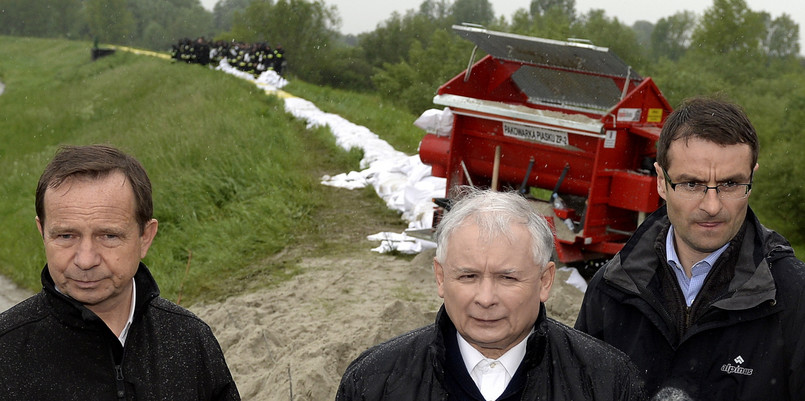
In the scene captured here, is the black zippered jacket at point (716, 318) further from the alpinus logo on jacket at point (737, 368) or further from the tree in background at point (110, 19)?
the tree in background at point (110, 19)

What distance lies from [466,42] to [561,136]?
40764mm

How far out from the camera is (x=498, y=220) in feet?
7.60

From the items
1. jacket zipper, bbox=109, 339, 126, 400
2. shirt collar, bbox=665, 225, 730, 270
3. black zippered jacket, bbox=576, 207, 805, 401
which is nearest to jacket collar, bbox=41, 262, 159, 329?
jacket zipper, bbox=109, 339, 126, 400

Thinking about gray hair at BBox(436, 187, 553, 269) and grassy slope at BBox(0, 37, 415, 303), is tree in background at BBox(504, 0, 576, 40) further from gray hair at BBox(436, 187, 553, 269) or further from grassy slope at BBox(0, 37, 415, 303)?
gray hair at BBox(436, 187, 553, 269)

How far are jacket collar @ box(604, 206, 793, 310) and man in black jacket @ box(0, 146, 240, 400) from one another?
1.36 m

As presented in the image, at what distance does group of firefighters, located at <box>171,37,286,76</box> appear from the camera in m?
32.1

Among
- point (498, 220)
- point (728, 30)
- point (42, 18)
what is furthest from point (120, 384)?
point (42, 18)

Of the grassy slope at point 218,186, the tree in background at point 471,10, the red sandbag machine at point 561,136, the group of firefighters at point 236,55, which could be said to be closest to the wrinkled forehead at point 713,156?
the grassy slope at point 218,186

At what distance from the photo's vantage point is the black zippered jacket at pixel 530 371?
2283mm

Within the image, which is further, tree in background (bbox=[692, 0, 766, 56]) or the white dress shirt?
tree in background (bbox=[692, 0, 766, 56])

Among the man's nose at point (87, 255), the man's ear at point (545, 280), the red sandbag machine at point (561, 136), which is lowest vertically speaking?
the red sandbag machine at point (561, 136)

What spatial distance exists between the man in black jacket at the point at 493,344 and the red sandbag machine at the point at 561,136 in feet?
15.9

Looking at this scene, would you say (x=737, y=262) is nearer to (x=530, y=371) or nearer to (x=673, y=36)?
(x=530, y=371)

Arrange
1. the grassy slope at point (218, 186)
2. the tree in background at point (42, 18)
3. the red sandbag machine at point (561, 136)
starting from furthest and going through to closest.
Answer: the tree in background at point (42, 18)
the grassy slope at point (218, 186)
the red sandbag machine at point (561, 136)
